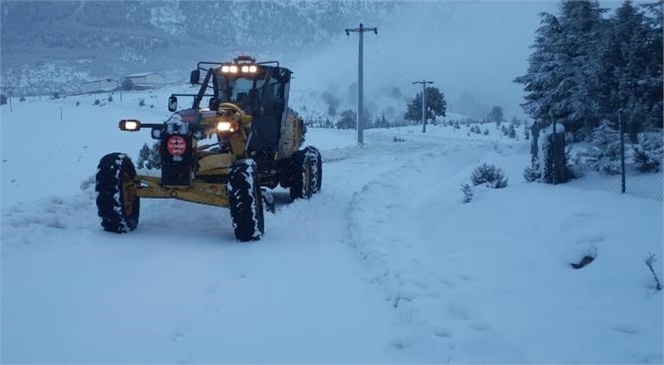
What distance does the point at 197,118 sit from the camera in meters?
8.23

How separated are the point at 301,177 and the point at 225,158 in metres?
2.72

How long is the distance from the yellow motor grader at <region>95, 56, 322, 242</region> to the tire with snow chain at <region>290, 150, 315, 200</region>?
2cm

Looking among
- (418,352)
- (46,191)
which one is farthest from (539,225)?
(46,191)

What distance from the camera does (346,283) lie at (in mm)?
6383

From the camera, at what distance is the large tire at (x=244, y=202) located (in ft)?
25.8

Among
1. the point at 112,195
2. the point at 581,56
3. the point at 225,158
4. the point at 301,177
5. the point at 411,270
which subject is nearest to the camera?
the point at 411,270

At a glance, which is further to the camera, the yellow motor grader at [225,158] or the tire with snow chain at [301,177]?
the tire with snow chain at [301,177]

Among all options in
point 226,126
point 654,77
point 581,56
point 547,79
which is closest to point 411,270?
point 226,126

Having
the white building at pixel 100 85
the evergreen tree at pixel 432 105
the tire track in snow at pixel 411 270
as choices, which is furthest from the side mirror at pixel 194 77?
the white building at pixel 100 85

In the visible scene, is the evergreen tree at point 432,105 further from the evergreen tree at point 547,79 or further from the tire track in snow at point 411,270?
the tire track in snow at point 411,270

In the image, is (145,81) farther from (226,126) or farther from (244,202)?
(244,202)

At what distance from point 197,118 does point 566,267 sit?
4.82 meters

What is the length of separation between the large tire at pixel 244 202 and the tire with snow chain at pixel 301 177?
3.58 m

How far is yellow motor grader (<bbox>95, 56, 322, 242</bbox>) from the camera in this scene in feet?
25.9
